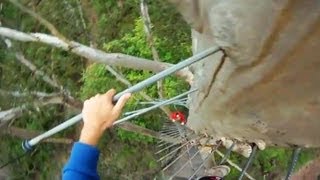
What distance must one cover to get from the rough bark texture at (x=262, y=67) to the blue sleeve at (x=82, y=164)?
0.77 ft

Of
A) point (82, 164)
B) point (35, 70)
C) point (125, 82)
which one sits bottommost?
point (125, 82)

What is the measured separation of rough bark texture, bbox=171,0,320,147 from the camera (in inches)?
30.6

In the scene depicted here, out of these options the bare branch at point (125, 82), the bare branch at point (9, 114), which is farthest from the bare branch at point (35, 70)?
the bare branch at point (125, 82)

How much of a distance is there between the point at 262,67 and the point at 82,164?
0.34 meters

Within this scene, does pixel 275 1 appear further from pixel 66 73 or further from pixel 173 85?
pixel 66 73

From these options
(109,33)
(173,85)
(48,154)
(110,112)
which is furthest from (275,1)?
(48,154)

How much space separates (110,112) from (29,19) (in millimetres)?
3487

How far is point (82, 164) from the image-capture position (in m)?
1.04

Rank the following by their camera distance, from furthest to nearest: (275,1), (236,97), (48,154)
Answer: (48,154) < (236,97) < (275,1)

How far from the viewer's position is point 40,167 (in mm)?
4801

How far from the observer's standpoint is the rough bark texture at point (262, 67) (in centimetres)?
78

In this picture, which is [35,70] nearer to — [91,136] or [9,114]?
[9,114]

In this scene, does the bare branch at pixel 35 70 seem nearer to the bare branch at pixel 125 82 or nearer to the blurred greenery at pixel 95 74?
the blurred greenery at pixel 95 74

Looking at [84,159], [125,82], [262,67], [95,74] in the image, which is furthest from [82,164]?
[95,74]
